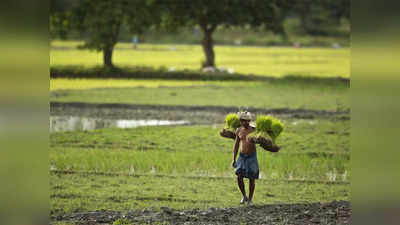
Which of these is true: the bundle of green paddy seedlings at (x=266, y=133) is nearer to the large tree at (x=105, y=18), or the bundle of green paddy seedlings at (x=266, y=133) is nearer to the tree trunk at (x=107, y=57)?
the large tree at (x=105, y=18)

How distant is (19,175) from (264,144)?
3.90 m

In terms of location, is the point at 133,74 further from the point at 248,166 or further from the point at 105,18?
the point at 248,166

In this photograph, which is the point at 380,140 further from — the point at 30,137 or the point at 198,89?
the point at 198,89

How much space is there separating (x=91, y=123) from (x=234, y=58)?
2456cm

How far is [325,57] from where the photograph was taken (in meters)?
41.3

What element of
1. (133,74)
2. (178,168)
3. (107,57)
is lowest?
(178,168)

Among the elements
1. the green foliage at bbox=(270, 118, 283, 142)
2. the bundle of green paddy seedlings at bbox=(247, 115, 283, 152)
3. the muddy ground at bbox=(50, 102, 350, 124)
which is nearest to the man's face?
the bundle of green paddy seedlings at bbox=(247, 115, 283, 152)

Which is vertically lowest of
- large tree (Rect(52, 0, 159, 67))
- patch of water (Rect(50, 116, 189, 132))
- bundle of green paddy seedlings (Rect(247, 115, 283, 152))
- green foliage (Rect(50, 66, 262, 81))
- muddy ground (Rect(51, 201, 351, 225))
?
muddy ground (Rect(51, 201, 351, 225))

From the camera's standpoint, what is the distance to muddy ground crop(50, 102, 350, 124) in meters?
17.9

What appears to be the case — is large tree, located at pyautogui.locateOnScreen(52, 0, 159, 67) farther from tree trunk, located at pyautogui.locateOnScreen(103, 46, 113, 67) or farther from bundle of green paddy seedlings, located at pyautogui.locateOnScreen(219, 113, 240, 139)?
bundle of green paddy seedlings, located at pyautogui.locateOnScreen(219, 113, 240, 139)

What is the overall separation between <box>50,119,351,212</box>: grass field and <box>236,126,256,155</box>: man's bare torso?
3.03ft

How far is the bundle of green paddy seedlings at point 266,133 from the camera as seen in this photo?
7.12 m

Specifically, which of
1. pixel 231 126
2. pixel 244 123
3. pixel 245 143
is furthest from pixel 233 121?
pixel 245 143

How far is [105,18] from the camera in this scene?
30797mm
